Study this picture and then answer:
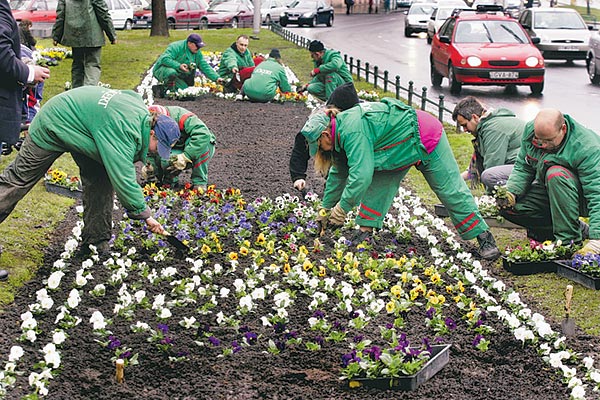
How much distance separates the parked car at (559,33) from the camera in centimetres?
2606

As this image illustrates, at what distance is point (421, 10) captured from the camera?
40.8m

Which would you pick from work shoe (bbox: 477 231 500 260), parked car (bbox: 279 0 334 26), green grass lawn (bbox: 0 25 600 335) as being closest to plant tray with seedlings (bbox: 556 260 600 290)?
green grass lawn (bbox: 0 25 600 335)

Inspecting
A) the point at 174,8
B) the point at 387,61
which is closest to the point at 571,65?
the point at 387,61

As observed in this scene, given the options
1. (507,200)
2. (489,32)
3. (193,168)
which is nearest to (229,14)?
(489,32)

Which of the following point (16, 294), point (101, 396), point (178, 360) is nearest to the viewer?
point (101, 396)

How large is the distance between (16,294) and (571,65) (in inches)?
882

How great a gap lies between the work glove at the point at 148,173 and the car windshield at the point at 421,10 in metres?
→ 31.1

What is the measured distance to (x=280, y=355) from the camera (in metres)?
5.96

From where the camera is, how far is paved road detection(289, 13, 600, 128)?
58.7 ft

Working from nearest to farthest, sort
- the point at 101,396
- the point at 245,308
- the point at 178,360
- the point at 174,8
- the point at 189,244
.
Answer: the point at 101,396 < the point at 178,360 < the point at 245,308 < the point at 189,244 < the point at 174,8

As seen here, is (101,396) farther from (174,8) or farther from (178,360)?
(174,8)

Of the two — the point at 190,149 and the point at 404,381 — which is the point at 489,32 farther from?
the point at 404,381

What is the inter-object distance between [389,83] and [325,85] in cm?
382

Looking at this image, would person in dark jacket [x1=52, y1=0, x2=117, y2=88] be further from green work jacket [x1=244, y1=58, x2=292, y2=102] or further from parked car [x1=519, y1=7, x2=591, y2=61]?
parked car [x1=519, y1=7, x2=591, y2=61]
